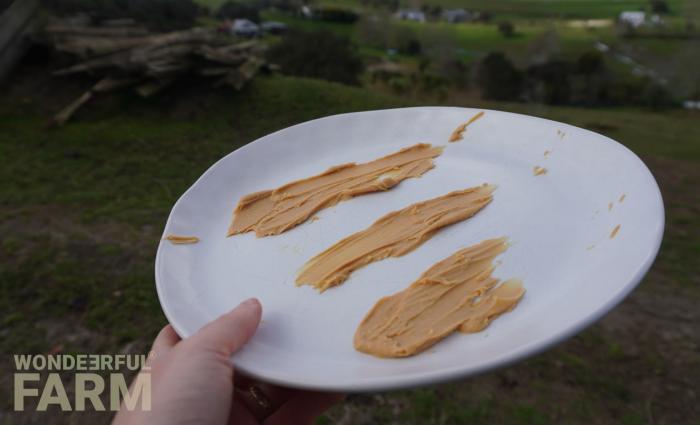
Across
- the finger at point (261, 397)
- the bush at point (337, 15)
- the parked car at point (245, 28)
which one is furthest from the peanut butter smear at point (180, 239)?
the bush at point (337, 15)

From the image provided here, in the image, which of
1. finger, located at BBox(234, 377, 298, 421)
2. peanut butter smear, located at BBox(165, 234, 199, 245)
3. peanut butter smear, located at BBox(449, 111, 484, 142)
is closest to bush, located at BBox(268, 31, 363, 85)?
peanut butter smear, located at BBox(449, 111, 484, 142)

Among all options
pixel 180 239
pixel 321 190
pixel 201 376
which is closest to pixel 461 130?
pixel 321 190

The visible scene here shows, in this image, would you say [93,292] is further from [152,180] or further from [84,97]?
[84,97]

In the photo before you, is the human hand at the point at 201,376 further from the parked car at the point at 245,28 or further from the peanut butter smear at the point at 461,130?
the parked car at the point at 245,28

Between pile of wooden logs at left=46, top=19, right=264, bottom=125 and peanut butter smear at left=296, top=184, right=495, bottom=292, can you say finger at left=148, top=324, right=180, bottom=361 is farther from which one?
pile of wooden logs at left=46, top=19, right=264, bottom=125

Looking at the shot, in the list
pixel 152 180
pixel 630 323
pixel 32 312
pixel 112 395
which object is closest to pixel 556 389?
pixel 630 323

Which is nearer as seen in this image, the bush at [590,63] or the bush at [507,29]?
the bush at [590,63]

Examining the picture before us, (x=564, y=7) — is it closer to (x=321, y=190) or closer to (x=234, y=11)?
(x=234, y=11)

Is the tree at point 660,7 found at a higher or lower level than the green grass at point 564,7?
higher
